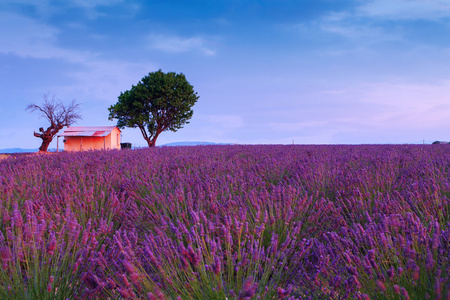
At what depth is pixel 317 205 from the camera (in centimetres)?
261

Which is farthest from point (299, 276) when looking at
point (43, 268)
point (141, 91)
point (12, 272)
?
point (141, 91)

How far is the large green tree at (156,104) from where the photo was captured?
98.6 feet

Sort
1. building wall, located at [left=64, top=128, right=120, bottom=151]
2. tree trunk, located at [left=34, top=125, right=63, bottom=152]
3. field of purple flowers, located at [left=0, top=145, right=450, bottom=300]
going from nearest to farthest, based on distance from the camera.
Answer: field of purple flowers, located at [left=0, top=145, right=450, bottom=300] < building wall, located at [left=64, top=128, right=120, bottom=151] < tree trunk, located at [left=34, top=125, right=63, bottom=152]

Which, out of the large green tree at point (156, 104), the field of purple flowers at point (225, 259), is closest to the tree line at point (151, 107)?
the large green tree at point (156, 104)

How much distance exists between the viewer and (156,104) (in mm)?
29547

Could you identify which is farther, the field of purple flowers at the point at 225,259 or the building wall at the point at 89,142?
the building wall at the point at 89,142

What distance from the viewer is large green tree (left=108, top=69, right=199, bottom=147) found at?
3005 centimetres

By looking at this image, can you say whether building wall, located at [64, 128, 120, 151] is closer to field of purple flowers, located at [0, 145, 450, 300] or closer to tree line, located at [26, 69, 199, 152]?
tree line, located at [26, 69, 199, 152]

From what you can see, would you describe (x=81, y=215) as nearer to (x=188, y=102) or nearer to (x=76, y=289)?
(x=76, y=289)

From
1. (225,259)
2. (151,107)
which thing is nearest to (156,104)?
(151,107)

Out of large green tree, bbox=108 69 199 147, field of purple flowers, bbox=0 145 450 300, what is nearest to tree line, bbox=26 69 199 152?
large green tree, bbox=108 69 199 147

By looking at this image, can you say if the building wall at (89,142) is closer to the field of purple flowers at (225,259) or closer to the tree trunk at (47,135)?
the tree trunk at (47,135)

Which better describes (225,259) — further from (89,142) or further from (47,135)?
(47,135)

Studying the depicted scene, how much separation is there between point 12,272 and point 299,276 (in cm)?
135
